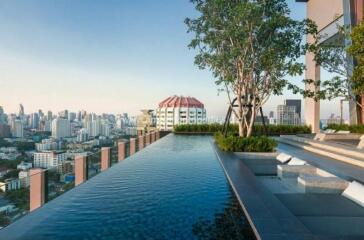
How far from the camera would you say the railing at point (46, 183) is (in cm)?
601

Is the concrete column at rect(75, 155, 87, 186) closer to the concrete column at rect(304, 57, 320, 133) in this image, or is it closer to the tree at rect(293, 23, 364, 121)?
the tree at rect(293, 23, 364, 121)

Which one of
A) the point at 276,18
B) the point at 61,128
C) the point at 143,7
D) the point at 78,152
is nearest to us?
the point at 78,152

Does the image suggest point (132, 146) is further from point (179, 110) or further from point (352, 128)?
point (179, 110)

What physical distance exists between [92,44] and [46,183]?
64.4 ft

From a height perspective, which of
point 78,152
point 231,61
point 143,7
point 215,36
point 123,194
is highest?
point 143,7

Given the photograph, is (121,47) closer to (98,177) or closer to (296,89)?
(296,89)

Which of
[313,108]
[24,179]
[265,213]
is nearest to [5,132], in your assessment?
[313,108]

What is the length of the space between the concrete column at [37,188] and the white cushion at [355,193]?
6.90 metres

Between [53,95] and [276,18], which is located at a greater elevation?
[276,18]

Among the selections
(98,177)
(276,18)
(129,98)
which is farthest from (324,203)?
(129,98)

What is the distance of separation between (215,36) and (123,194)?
12.4 meters

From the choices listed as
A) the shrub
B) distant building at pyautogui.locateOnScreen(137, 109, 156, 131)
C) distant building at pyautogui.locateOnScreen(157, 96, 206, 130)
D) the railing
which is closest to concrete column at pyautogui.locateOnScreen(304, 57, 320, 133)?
distant building at pyautogui.locateOnScreen(137, 109, 156, 131)

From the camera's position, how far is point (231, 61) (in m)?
18.8

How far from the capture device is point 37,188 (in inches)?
283
